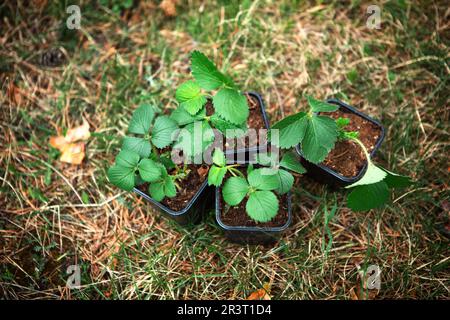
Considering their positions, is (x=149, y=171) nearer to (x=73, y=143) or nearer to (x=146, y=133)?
(x=146, y=133)

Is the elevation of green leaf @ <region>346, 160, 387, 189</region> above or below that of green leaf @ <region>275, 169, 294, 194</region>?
above

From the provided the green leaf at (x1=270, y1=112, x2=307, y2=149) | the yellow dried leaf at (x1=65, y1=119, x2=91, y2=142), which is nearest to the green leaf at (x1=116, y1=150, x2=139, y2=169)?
the green leaf at (x1=270, y1=112, x2=307, y2=149)

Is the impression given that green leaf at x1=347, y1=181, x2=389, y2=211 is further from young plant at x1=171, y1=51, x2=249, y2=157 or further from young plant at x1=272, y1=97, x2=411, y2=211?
young plant at x1=171, y1=51, x2=249, y2=157

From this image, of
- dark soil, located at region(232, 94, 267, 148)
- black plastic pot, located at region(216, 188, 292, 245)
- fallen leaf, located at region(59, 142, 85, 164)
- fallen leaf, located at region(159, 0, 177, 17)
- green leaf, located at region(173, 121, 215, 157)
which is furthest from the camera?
fallen leaf, located at region(159, 0, 177, 17)

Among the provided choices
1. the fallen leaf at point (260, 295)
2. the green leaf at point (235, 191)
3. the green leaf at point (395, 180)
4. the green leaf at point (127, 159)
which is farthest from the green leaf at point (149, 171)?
the green leaf at point (395, 180)

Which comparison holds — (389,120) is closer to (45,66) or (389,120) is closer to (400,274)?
(400,274)
